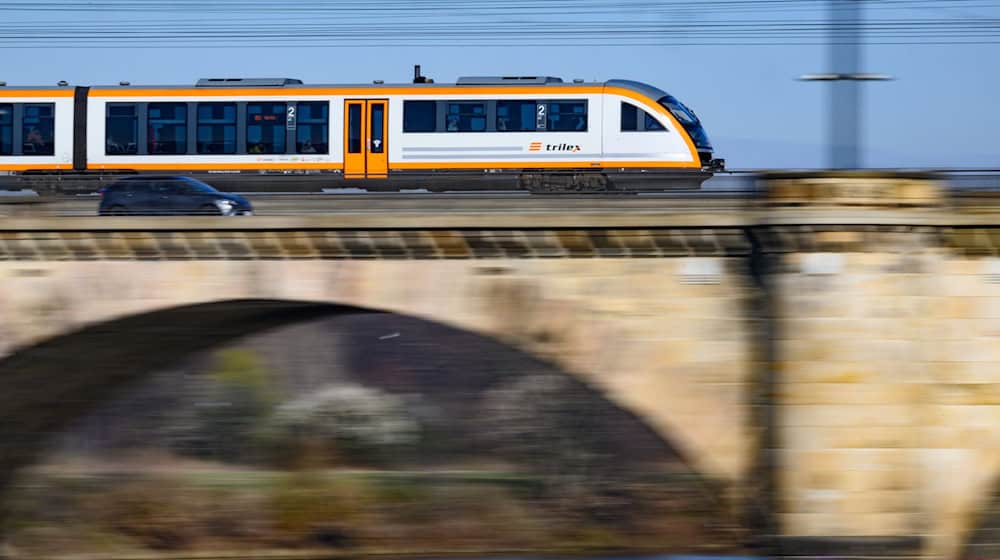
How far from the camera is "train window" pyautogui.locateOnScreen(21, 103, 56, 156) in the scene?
25.5m

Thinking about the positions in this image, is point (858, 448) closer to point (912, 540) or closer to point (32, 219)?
point (912, 540)

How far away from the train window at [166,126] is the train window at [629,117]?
942 centimetres

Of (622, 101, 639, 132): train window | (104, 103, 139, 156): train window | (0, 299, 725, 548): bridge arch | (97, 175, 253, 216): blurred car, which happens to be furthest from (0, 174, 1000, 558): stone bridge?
(104, 103, 139, 156): train window

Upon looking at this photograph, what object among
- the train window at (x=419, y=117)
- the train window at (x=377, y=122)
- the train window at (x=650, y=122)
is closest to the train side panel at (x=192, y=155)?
the train window at (x=377, y=122)

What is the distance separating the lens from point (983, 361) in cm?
1237

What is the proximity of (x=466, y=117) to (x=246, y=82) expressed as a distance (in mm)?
4911

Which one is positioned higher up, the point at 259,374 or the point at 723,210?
the point at 723,210

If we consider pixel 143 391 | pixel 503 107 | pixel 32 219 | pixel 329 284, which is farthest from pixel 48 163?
pixel 329 284

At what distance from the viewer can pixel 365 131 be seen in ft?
83.5

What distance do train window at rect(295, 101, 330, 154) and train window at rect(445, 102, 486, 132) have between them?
8.54 ft

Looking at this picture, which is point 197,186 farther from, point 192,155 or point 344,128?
point 192,155

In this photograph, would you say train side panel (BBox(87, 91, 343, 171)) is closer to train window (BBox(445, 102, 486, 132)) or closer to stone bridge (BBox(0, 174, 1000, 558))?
train window (BBox(445, 102, 486, 132))

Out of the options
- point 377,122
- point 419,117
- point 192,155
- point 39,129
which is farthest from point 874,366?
point 39,129

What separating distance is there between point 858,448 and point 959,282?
2011mm
